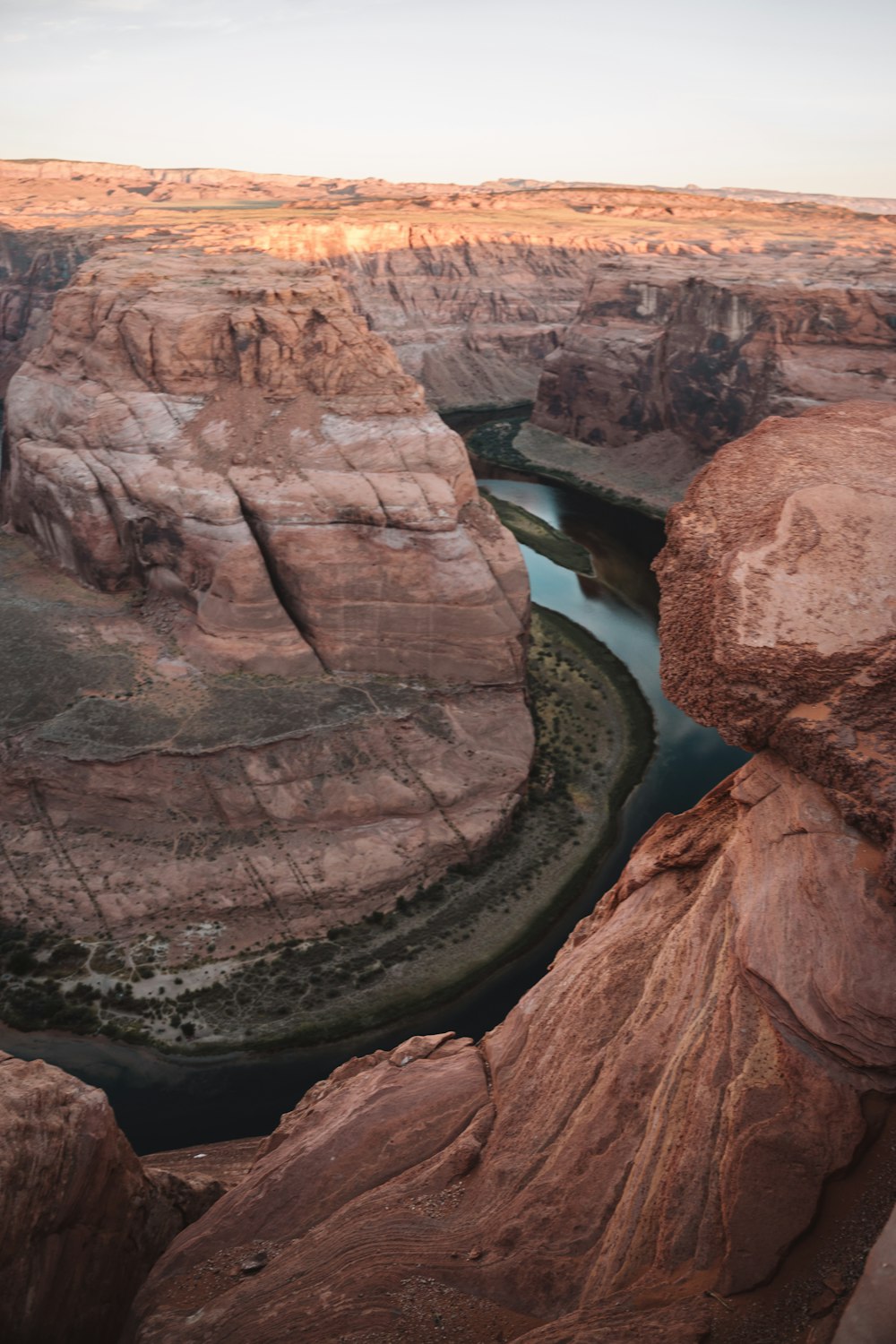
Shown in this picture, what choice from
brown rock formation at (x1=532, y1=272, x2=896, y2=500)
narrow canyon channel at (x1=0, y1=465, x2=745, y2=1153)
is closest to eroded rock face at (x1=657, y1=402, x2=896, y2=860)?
narrow canyon channel at (x1=0, y1=465, x2=745, y2=1153)

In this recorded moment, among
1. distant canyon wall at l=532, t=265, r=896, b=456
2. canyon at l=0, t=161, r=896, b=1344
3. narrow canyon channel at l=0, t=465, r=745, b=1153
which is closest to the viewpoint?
canyon at l=0, t=161, r=896, b=1344

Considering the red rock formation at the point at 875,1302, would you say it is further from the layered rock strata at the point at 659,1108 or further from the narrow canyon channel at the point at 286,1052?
the narrow canyon channel at the point at 286,1052

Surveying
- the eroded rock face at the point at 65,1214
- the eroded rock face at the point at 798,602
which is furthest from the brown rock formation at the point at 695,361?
the eroded rock face at the point at 65,1214

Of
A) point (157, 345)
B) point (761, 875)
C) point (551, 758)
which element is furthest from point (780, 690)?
point (157, 345)

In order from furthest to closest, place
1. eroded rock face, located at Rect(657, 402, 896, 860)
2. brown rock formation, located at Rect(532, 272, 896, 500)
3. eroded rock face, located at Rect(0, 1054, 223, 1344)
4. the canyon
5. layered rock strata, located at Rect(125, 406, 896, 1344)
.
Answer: brown rock formation, located at Rect(532, 272, 896, 500) → eroded rock face, located at Rect(0, 1054, 223, 1344) → eroded rock face, located at Rect(657, 402, 896, 860) → the canyon → layered rock strata, located at Rect(125, 406, 896, 1344)

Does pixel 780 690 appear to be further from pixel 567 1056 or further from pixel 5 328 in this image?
pixel 5 328

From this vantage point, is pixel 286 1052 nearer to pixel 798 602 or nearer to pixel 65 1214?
pixel 65 1214

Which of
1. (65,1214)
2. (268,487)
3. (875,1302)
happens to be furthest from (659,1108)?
(268,487)

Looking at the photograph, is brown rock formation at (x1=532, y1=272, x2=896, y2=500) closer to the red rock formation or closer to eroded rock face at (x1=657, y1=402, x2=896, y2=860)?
eroded rock face at (x1=657, y1=402, x2=896, y2=860)

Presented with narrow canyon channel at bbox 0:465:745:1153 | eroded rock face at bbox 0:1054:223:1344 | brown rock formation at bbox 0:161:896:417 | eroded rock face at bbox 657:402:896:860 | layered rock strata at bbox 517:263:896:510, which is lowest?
narrow canyon channel at bbox 0:465:745:1153
